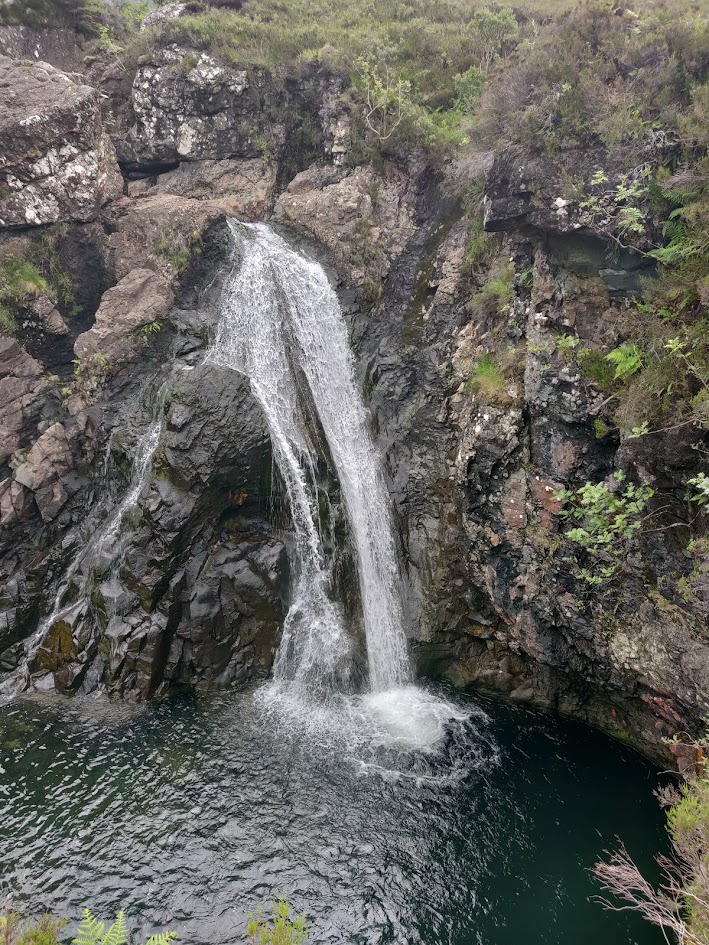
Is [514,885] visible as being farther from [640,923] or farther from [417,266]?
[417,266]

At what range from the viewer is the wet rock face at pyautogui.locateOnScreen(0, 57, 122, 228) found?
1614 cm

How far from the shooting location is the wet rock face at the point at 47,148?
1614 cm

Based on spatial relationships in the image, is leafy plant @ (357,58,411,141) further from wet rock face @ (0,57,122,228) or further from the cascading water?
the cascading water

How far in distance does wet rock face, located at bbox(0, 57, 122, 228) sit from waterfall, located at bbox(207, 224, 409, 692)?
5.38 meters

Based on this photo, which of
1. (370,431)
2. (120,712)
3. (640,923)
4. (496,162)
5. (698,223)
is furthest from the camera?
(370,431)

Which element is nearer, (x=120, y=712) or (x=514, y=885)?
(x=514, y=885)

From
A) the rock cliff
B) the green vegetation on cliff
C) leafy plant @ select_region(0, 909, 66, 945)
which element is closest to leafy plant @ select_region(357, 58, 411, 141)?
the rock cliff

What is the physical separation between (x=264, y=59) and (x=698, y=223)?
708 inches

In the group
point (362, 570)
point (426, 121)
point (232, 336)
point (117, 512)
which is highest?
point (426, 121)

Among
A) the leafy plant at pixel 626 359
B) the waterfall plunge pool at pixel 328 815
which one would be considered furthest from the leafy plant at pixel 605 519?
the waterfall plunge pool at pixel 328 815

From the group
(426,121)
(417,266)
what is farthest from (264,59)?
(417,266)

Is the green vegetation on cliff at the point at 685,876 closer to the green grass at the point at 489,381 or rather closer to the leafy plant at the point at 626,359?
the leafy plant at the point at 626,359

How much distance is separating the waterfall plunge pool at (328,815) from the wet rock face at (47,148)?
1520cm

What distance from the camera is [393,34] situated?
20.7 metres
